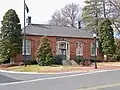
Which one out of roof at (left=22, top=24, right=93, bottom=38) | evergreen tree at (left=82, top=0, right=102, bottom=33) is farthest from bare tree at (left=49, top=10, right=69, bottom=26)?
roof at (left=22, top=24, right=93, bottom=38)

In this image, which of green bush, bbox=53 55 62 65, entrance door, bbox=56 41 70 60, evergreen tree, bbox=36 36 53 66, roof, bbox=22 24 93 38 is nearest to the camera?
evergreen tree, bbox=36 36 53 66

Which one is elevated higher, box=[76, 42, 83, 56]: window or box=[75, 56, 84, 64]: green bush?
box=[76, 42, 83, 56]: window

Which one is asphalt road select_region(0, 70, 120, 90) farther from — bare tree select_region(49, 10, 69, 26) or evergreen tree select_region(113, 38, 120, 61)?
bare tree select_region(49, 10, 69, 26)

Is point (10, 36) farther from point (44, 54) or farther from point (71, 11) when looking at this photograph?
point (71, 11)

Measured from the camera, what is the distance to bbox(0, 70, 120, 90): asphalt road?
33.5ft

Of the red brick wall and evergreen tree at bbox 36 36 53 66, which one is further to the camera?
the red brick wall

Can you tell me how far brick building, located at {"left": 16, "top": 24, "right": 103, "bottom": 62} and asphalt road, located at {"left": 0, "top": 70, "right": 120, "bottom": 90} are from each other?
86.2ft

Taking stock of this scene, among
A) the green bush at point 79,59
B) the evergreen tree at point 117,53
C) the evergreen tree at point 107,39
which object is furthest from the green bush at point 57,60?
the evergreen tree at point 117,53

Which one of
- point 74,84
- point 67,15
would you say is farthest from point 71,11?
point 74,84

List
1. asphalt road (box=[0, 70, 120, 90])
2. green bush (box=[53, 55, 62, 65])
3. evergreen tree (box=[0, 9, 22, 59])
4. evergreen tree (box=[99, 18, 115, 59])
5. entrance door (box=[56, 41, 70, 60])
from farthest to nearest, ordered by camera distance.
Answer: evergreen tree (box=[99, 18, 115, 59]) → entrance door (box=[56, 41, 70, 60]) → green bush (box=[53, 55, 62, 65]) → evergreen tree (box=[0, 9, 22, 59]) → asphalt road (box=[0, 70, 120, 90])

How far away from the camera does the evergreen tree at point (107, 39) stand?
134 feet

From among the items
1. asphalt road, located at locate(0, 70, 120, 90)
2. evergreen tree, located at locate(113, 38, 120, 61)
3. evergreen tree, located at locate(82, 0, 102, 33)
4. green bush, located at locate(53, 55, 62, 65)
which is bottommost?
asphalt road, located at locate(0, 70, 120, 90)

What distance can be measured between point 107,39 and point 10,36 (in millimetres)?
13754

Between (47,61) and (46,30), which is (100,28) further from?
(47,61)
